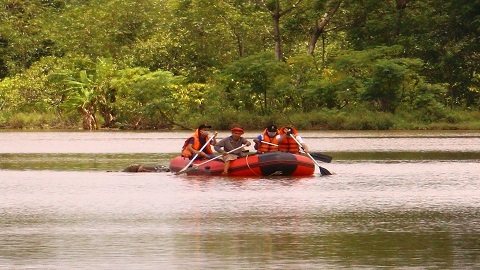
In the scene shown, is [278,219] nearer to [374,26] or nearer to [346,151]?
[346,151]

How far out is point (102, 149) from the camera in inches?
1618

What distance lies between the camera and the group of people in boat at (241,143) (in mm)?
27344

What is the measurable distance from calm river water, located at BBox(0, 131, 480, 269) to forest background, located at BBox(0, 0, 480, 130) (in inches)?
801

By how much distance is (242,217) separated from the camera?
17656 mm

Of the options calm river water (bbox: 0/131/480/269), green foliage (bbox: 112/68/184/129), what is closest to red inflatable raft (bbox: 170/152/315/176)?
calm river water (bbox: 0/131/480/269)

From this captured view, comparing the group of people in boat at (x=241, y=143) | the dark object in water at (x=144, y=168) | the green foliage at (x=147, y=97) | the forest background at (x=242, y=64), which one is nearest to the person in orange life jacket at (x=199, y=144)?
the group of people in boat at (x=241, y=143)

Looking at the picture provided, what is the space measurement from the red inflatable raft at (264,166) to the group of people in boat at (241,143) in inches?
11.5

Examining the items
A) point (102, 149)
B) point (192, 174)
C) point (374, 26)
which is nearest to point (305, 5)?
point (374, 26)

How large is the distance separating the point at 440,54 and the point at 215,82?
1129 centimetres

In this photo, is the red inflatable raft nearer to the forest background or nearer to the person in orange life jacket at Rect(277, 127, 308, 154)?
the person in orange life jacket at Rect(277, 127, 308, 154)

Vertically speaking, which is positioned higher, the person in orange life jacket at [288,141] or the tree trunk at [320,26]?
the tree trunk at [320,26]

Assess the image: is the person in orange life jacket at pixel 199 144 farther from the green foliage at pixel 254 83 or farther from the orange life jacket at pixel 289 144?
the green foliage at pixel 254 83

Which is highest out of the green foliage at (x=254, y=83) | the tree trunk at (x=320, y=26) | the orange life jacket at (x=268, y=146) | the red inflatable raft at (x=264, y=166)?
the tree trunk at (x=320, y=26)

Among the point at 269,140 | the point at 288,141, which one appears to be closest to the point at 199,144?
the point at 269,140
